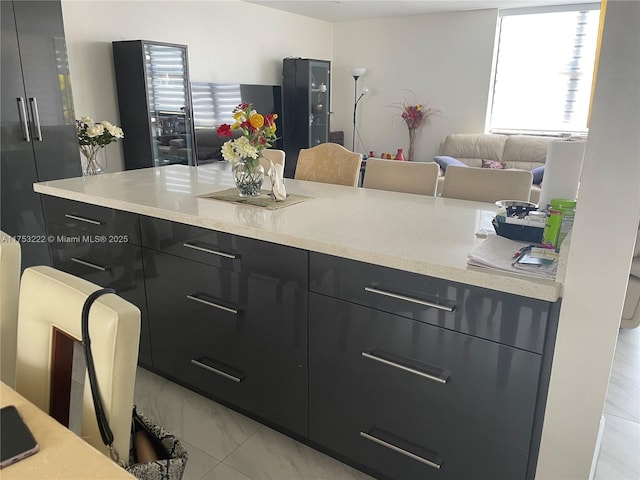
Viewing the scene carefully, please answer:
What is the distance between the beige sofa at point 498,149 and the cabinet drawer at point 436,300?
4.40 m

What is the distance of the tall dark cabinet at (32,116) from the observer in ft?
10.1

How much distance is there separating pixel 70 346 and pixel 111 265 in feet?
4.28

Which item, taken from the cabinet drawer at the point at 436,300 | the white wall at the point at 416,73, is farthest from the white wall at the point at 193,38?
the cabinet drawer at the point at 436,300

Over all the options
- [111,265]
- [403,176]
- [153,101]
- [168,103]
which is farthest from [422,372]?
[168,103]

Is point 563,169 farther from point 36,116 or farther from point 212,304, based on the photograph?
point 36,116

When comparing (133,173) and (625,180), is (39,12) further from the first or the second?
(625,180)

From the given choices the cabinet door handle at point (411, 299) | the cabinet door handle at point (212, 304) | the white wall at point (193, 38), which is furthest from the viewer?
the white wall at point (193, 38)

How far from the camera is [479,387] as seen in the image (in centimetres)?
138

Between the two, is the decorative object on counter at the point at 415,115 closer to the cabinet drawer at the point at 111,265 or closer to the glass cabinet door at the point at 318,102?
the glass cabinet door at the point at 318,102

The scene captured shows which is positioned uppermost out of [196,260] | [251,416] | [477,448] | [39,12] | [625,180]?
[39,12]

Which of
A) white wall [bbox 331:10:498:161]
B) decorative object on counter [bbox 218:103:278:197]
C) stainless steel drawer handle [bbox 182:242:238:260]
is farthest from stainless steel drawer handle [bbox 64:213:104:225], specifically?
white wall [bbox 331:10:498:161]

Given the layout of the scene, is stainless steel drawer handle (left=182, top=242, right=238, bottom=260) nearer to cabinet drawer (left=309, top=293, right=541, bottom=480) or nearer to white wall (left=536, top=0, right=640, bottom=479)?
cabinet drawer (left=309, top=293, right=541, bottom=480)

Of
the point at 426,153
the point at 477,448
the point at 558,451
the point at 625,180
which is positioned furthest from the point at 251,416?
the point at 426,153

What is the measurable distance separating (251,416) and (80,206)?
128cm
